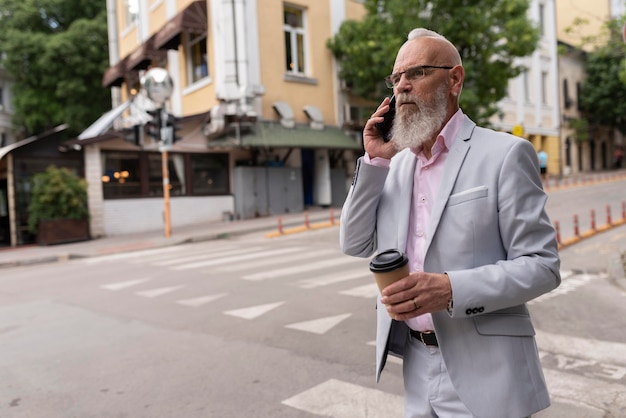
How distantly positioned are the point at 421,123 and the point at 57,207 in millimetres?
16037

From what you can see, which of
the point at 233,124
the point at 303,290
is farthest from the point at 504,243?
the point at 233,124

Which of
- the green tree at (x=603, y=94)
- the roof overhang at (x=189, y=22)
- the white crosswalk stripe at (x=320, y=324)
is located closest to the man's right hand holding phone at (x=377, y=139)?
the white crosswalk stripe at (x=320, y=324)

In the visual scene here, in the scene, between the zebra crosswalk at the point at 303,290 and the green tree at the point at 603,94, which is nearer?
the zebra crosswalk at the point at 303,290

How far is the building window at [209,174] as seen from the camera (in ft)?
62.8

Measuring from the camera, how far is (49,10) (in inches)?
1123

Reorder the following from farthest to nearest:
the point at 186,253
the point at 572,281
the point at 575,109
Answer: the point at 575,109 < the point at 186,253 < the point at 572,281

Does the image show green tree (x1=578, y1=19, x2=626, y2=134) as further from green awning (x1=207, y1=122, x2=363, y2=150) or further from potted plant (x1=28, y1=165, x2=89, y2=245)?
potted plant (x1=28, y1=165, x2=89, y2=245)

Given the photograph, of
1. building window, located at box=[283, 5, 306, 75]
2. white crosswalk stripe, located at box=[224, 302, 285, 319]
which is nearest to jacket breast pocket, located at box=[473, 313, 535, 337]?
white crosswalk stripe, located at box=[224, 302, 285, 319]

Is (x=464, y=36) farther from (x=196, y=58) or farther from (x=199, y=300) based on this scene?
(x=199, y=300)

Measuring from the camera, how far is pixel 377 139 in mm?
2004

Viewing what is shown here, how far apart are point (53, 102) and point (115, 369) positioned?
2792cm

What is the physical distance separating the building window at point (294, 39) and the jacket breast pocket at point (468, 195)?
19632 millimetres

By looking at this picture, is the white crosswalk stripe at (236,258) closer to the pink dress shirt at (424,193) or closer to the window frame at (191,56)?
the pink dress shirt at (424,193)

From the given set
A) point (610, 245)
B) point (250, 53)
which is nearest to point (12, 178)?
point (250, 53)
